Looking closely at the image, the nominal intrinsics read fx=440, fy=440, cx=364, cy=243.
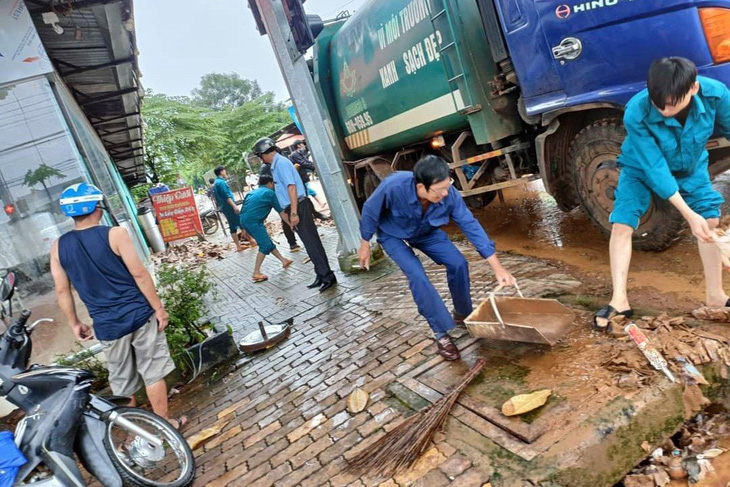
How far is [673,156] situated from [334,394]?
2542 millimetres

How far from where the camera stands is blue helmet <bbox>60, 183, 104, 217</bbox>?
2748 mm

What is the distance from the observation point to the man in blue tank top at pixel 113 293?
2.84 metres

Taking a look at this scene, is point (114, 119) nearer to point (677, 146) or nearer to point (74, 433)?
point (74, 433)

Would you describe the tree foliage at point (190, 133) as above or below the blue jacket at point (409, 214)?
above

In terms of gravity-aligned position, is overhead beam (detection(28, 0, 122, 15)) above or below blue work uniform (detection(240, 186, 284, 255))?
above

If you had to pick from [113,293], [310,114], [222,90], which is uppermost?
[222,90]

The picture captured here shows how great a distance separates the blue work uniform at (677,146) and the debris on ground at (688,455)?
46.2 inches

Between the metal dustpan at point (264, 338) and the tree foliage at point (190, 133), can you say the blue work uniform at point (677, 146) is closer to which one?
the metal dustpan at point (264, 338)

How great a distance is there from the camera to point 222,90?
48.2 metres

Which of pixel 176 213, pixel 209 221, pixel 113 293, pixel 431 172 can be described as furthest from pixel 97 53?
pixel 209 221

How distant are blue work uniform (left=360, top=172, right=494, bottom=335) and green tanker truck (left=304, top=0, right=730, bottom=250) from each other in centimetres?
163

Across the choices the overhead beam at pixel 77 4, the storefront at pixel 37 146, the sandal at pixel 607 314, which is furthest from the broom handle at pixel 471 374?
the overhead beam at pixel 77 4

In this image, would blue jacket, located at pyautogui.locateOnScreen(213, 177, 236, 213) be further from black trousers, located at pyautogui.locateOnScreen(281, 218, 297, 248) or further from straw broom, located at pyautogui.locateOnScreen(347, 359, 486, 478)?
straw broom, located at pyautogui.locateOnScreen(347, 359, 486, 478)

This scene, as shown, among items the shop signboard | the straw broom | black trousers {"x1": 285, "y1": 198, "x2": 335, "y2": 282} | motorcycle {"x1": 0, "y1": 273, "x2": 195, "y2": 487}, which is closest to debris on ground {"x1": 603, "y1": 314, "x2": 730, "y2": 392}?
the straw broom
